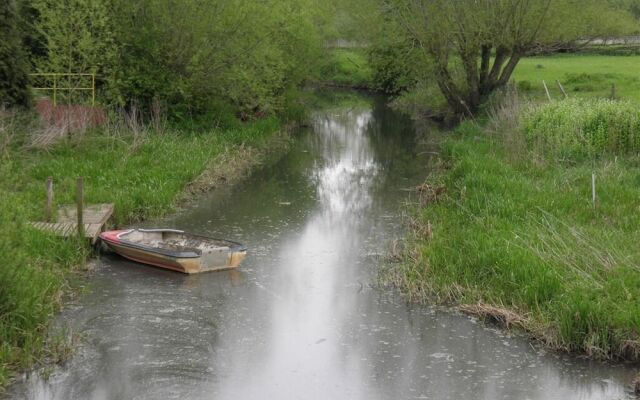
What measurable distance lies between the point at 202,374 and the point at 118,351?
51.9 inches

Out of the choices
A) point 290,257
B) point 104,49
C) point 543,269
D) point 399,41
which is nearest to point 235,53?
point 104,49

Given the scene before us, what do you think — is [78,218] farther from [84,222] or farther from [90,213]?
[90,213]

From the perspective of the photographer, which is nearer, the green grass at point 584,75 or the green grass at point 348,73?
the green grass at point 584,75

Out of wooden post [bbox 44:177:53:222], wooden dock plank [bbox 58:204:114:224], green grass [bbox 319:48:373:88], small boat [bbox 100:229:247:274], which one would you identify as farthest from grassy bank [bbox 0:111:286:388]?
green grass [bbox 319:48:373:88]

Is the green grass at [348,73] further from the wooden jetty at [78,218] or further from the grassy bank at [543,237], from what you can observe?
the wooden jetty at [78,218]

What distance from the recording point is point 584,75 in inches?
1407

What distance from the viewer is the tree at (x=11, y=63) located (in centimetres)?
1872

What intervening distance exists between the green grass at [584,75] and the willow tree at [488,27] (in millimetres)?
2227

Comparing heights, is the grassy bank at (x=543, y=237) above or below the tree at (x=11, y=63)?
below

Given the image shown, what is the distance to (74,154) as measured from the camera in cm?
1911

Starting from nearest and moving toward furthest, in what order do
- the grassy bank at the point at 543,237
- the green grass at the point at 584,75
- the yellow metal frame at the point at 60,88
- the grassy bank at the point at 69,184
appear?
the grassy bank at the point at 69,184 < the grassy bank at the point at 543,237 < the yellow metal frame at the point at 60,88 < the green grass at the point at 584,75

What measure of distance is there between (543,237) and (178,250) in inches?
244

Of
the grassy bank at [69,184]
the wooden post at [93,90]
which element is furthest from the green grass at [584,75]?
the wooden post at [93,90]

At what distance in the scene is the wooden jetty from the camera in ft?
45.2
